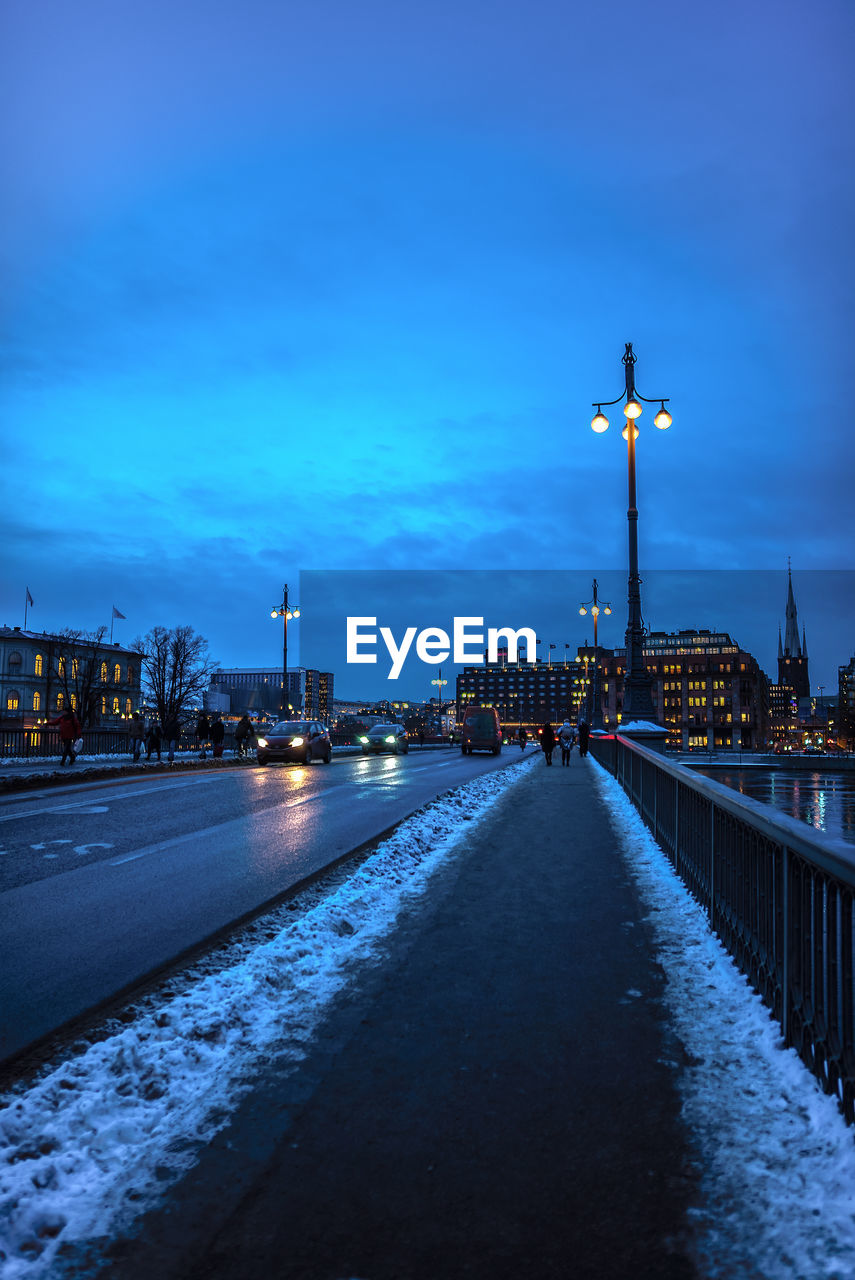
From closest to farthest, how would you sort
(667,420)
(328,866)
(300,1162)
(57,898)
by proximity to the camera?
1. (300,1162)
2. (57,898)
3. (328,866)
4. (667,420)

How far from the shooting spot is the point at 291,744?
3122 cm

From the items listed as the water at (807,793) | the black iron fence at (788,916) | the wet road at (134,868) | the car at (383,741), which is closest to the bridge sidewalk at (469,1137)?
the black iron fence at (788,916)

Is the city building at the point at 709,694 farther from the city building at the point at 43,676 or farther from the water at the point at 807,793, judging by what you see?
the water at the point at 807,793

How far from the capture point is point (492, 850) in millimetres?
10695

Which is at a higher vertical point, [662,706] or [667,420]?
[667,420]

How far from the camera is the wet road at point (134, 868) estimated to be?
18.0 feet

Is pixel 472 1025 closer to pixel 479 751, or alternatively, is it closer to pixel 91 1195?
pixel 91 1195

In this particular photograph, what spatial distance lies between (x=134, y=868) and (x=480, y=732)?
1415 inches

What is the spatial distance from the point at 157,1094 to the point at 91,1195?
2.51 ft

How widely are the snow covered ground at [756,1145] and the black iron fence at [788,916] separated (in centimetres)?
13

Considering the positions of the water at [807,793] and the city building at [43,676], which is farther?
the city building at [43,676]

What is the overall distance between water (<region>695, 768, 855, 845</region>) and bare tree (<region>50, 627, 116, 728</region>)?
6574 centimetres

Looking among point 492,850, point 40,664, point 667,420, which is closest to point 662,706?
point 40,664

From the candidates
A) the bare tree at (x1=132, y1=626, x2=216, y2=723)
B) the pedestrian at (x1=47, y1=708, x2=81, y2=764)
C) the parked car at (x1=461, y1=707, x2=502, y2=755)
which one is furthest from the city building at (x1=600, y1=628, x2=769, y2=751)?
the pedestrian at (x1=47, y1=708, x2=81, y2=764)
